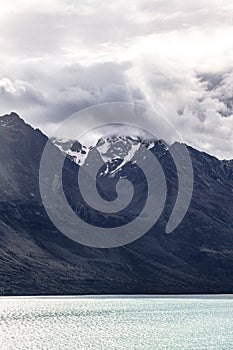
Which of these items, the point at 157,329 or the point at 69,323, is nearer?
the point at 157,329

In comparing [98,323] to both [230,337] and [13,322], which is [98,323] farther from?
[230,337]

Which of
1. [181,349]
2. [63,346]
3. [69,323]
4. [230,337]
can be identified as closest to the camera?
[181,349]

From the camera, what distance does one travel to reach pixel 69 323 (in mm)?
197750

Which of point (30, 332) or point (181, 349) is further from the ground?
point (181, 349)

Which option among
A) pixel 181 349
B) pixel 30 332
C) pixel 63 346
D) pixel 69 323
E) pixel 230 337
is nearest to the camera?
pixel 181 349

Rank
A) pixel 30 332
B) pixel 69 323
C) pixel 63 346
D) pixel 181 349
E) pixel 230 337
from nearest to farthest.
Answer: pixel 181 349 < pixel 63 346 < pixel 230 337 < pixel 30 332 < pixel 69 323

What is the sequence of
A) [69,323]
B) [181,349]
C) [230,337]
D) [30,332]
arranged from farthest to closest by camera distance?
[69,323]
[30,332]
[230,337]
[181,349]

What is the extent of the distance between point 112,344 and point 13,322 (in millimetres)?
67389

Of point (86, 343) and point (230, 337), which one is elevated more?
point (230, 337)

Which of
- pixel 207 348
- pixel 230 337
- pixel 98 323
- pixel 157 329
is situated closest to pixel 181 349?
pixel 207 348

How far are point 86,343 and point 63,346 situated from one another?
824cm

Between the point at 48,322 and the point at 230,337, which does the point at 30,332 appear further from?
the point at 230,337

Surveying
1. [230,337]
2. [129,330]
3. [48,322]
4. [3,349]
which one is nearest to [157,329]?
[129,330]

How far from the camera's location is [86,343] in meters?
142
